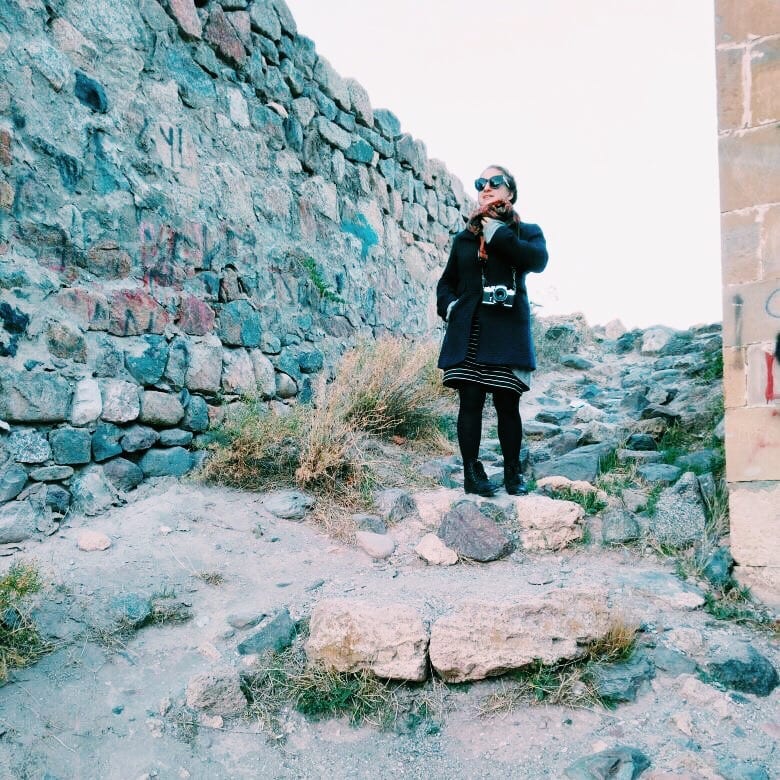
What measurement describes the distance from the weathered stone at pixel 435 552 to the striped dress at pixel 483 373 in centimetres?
66

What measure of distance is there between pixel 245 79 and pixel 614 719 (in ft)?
12.3

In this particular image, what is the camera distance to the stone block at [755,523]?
2.08 meters

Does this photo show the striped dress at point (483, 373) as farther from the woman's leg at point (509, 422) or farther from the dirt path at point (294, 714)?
the dirt path at point (294, 714)

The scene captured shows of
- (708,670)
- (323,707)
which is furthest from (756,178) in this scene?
(323,707)

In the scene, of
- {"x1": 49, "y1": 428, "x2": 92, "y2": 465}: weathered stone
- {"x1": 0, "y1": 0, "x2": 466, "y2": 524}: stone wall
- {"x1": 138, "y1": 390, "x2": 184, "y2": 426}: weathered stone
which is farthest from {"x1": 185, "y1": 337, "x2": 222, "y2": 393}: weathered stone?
{"x1": 49, "y1": 428, "x2": 92, "y2": 465}: weathered stone

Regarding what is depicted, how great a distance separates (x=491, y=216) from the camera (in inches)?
109

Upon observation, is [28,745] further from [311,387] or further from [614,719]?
[311,387]

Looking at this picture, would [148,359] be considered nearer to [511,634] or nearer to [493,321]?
[493,321]

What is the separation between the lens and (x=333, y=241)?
15.2 feet

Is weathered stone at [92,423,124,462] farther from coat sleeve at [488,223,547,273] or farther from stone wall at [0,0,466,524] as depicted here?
coat sleeve at [488,223,547,273]

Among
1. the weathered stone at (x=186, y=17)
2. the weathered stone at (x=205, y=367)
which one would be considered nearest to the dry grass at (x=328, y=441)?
the weathered stone at (x=205, y=367)

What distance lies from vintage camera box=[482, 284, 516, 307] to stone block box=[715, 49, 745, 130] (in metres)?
0.93

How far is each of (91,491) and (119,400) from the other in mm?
420

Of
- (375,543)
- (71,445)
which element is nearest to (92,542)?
(71,445)
